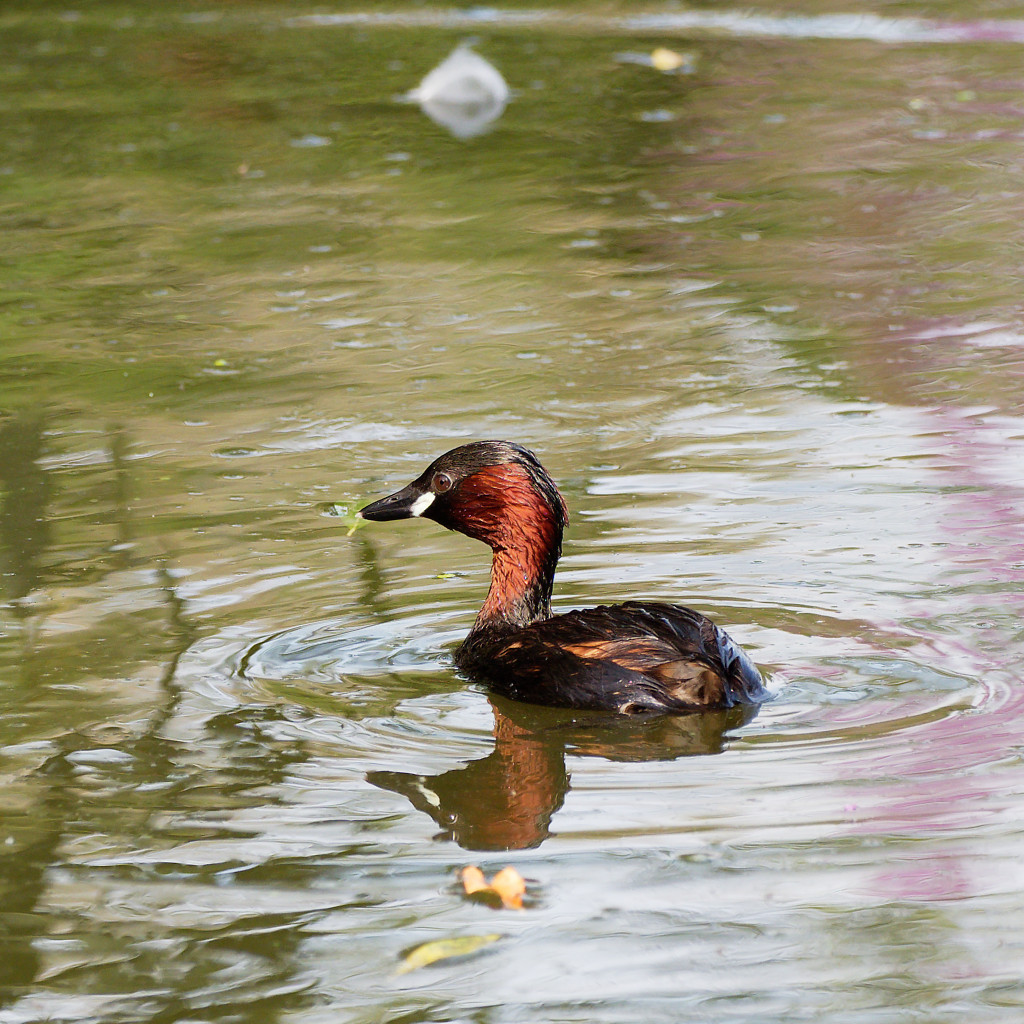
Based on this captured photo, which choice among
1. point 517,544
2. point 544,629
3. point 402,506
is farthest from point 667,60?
point 544,629

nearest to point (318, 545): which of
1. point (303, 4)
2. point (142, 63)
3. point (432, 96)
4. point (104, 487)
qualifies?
point (104, 487)

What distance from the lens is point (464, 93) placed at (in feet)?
53.2

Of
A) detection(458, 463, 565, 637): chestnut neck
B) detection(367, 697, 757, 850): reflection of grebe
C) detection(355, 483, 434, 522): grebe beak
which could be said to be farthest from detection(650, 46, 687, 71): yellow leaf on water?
detection(367, 697, 757, 850): reflection of grebe

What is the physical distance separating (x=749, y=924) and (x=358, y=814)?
45.7 inches

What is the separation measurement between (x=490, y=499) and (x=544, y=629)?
63cm

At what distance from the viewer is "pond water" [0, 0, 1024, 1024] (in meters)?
4.03

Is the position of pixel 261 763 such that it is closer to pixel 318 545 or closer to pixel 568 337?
pixel 318 545

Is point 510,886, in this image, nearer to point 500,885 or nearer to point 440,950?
point 500,885

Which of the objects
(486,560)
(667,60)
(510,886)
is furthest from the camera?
(667,60)

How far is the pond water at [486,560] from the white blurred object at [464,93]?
83 centimetres

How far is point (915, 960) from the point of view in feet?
12.6

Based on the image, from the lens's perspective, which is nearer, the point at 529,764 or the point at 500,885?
the point at 500,885

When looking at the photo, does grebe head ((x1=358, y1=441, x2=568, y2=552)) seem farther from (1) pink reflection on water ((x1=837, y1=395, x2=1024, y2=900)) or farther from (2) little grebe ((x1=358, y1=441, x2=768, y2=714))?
(1) pink reflection on water ((x1=837, y1=395, x2=1024, y2=900))

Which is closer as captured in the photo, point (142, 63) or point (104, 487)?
point (104, 487)
